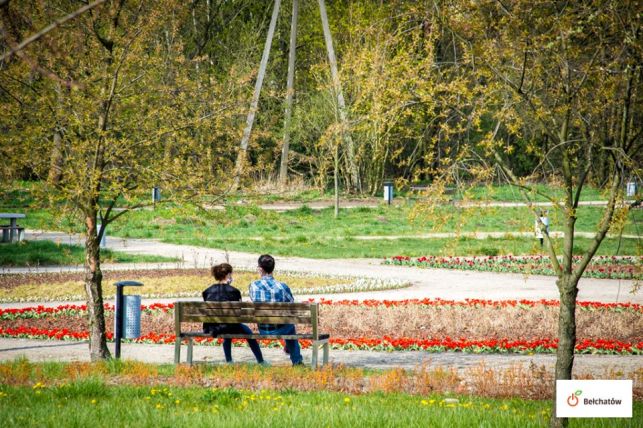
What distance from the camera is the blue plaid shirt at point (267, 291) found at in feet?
32.5

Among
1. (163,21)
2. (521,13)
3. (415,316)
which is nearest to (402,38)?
(521,13)

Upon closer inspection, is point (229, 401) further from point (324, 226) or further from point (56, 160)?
point (324, 226)

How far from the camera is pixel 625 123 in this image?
6.95 metres

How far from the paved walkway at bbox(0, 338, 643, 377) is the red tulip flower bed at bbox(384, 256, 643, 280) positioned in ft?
29.4

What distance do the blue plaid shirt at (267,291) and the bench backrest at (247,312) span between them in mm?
544

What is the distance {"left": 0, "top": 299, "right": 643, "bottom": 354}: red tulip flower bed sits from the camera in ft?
37.0

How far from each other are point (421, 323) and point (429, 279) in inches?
235

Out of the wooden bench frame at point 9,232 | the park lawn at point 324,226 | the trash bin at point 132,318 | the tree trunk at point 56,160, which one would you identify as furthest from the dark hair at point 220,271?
the wooden bench frame at point 9,232

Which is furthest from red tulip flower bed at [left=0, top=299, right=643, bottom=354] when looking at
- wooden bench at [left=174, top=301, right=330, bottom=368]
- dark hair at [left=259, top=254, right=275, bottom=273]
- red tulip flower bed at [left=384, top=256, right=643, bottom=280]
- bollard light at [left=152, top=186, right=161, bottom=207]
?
red tulip flower bed at [left=384, top=256, right=643, bottom=280]

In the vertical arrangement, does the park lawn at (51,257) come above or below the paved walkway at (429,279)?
above

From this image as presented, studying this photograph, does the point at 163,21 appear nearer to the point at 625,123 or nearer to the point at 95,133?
the point at 95,133

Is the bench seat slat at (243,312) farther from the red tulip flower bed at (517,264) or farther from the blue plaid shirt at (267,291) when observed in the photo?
the red tulip flower bed at (517,264)

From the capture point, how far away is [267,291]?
991 centimetres

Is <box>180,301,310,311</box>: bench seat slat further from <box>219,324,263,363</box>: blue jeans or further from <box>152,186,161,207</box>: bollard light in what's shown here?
<box>152,186,161,207</box>: bollard light
